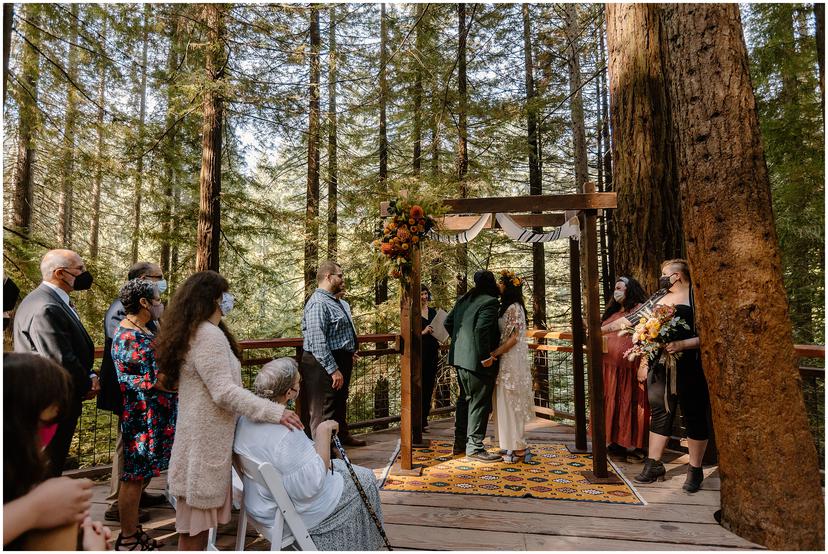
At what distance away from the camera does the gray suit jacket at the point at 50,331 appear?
283cm

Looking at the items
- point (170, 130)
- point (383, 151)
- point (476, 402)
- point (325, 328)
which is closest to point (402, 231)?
point (325, 328)

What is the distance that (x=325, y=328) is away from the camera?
4523 mm

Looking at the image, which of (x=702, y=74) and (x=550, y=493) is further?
(x=550, y=493)

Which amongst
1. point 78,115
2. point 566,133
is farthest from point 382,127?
point 78,115

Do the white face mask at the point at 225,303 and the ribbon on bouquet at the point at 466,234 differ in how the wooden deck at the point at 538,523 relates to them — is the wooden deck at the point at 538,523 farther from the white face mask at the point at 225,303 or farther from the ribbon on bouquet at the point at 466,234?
the ribbon on bouquet at the point at 466,234

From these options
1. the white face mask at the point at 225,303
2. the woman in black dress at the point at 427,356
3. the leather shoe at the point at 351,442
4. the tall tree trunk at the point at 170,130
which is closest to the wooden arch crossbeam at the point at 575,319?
the leather shoe at the point at 351,442

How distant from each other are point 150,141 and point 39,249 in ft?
8.41

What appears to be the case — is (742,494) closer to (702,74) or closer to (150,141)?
(702,74)

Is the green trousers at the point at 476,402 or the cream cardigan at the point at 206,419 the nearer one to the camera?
the cream cardigan at the point at 206,419

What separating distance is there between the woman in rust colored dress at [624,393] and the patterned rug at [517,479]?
1.09 feet

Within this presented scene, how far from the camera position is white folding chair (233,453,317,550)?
229cm

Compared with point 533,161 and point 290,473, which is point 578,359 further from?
point 533,161

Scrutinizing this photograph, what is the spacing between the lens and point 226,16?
7.29 meters

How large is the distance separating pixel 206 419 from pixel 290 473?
20.7 inches
